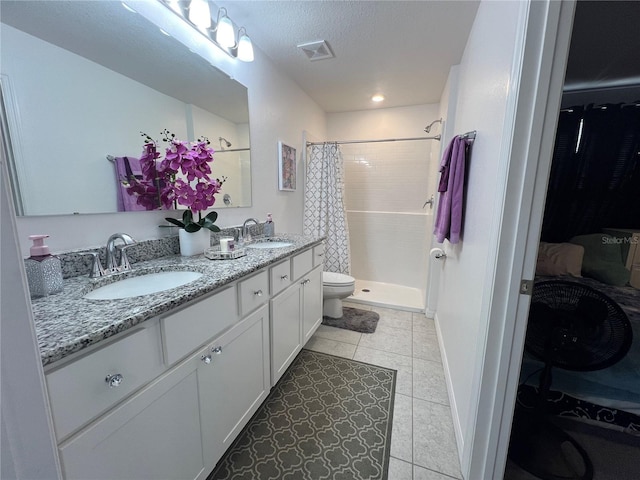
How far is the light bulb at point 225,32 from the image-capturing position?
1500 millimetres

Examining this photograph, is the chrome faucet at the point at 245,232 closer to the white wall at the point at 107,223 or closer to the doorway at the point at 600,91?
the white wall at the point at 107,223

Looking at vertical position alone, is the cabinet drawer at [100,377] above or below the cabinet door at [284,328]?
above

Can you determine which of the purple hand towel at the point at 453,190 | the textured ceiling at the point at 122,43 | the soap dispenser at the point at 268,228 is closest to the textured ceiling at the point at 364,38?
the textured ceiling at the point at 122,43

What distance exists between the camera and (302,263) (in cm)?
175

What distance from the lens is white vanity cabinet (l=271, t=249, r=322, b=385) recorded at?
4.81 ft

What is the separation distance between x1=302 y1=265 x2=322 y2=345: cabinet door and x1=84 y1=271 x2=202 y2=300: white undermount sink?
820 millimetres

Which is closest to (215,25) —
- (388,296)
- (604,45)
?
(604,45)

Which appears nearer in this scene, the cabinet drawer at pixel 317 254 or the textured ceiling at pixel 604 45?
the textured ceiling at pixel 604 45

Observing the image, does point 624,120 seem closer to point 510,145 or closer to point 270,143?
point 510,145

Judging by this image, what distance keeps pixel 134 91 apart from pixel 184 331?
1.08 m

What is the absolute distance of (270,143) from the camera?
7.24 ft

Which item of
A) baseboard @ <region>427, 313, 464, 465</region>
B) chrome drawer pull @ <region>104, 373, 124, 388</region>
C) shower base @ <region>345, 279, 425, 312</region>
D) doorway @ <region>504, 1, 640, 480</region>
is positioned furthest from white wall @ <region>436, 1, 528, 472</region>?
chrome drawer pull @ <region>104, 373, 124, 388</region>

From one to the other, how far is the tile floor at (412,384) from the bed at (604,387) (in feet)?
1.62

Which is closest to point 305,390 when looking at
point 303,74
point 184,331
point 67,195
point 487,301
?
point 184,331
